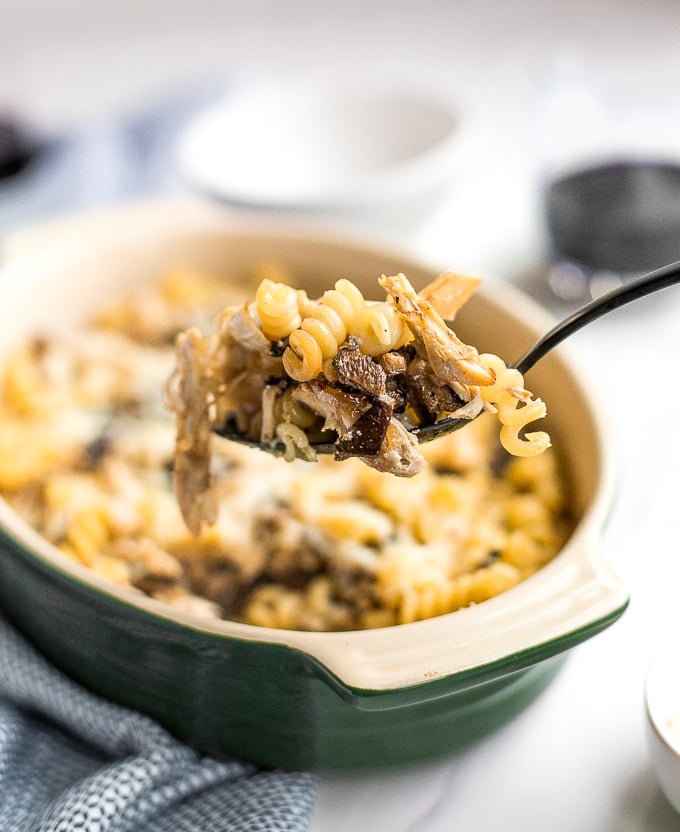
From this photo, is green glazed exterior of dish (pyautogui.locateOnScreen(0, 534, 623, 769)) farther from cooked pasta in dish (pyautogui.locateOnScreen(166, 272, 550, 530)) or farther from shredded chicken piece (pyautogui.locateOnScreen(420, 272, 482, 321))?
shredded chicken piece (pyautogui.locateOnScreen(420, 272, 482, 321))

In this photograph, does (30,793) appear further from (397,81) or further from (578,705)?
(397,81)

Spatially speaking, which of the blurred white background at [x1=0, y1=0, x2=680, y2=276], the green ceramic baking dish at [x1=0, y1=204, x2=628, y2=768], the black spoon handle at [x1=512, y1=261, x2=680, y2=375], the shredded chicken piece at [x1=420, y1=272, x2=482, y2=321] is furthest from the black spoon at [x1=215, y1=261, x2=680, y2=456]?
the blurred white background at [x1=0, y1=0, x2=680, y2=276]

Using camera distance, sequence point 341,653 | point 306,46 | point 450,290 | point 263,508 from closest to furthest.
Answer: point 341,653
point 450,290
point 263,508
point 306,46

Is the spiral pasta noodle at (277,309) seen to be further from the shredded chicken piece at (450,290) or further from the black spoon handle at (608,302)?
the black spoon handle at (608,302)

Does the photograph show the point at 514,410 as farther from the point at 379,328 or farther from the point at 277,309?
the point at 277,309

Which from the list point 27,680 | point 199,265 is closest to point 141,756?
point 27,680

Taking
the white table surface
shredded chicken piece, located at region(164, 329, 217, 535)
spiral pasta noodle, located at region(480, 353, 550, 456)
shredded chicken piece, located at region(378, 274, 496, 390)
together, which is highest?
shredded chicken piece, located at region(378, 274, 496, 390)

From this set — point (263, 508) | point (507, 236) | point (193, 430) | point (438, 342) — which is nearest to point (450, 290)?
point (438, 342)

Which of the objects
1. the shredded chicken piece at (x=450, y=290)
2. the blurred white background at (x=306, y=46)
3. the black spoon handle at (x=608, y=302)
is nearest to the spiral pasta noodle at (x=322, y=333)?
the shredded chicken piece at (x=450, y=290)
